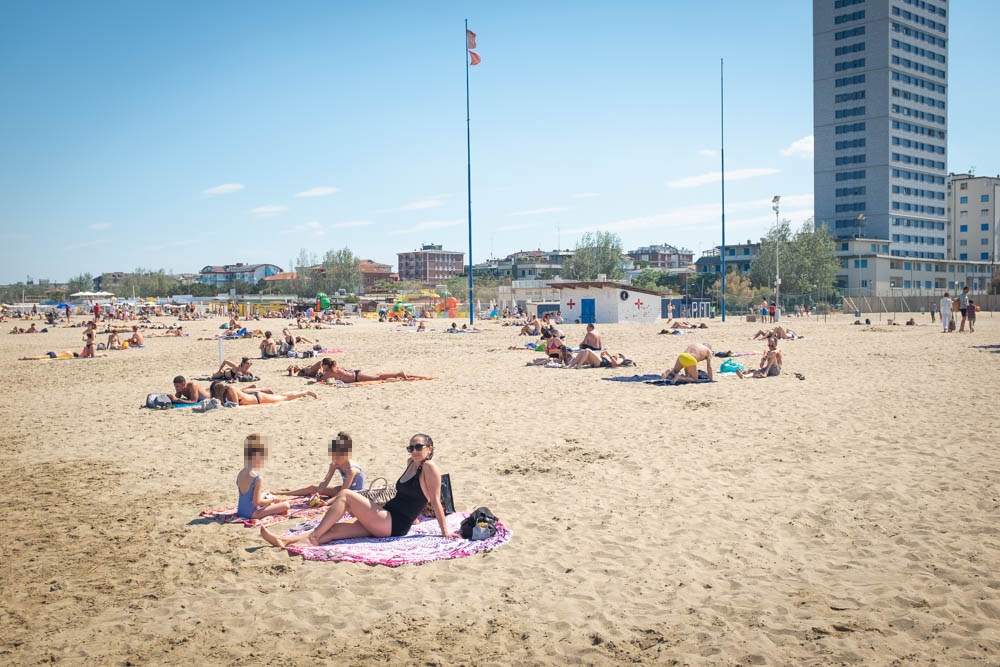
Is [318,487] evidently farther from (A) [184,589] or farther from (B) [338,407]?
(B) [338,407]

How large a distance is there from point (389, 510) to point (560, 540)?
57.8 inches

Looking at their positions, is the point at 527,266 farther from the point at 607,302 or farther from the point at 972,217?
the point at 607,302

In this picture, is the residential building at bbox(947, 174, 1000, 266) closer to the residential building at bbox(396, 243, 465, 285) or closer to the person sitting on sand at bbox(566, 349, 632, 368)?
the residential building at bbox(396, 243, 465, 285)

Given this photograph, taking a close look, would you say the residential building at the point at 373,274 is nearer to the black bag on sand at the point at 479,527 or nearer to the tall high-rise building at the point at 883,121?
the tall high-rise building at the point at 883,121

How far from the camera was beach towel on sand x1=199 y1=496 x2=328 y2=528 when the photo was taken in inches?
239

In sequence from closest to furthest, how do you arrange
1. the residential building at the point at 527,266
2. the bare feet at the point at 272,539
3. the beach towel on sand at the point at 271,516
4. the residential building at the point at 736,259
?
the bare feet at the point at 272,539
the beach towel on sand at the point at 271,516
the residential building at the point at 736,259
the residential building at the point at 527,266

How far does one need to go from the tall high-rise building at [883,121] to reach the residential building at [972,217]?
5752mm

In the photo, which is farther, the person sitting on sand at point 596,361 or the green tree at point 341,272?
the green tree at point 341,272

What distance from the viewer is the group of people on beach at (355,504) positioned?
5516 millimetres

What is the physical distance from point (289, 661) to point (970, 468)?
7048 millimetres

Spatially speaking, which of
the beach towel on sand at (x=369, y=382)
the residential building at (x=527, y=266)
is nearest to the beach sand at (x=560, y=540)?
the beach towel on sand at (x=369, y=382)

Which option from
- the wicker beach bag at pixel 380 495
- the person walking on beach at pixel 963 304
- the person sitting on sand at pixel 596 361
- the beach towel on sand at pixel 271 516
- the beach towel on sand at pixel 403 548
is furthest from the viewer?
the person walking on beach at pixel 963 304

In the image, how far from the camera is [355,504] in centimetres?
564

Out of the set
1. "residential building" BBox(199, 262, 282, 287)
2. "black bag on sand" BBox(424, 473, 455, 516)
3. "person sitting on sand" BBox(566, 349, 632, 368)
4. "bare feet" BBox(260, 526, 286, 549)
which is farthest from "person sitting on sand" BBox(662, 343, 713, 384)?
"residential building" BBox(199, 262, 282, 287)
